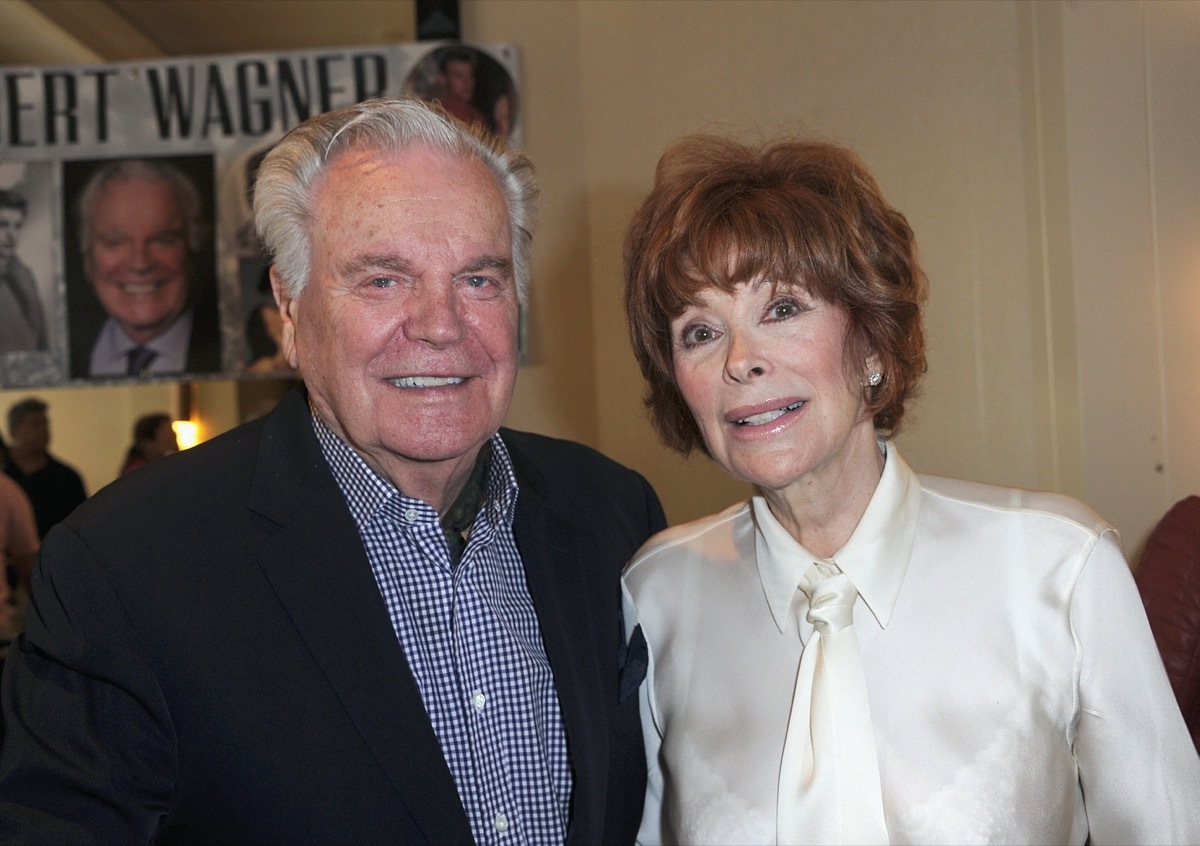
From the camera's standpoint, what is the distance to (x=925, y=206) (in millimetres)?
3316

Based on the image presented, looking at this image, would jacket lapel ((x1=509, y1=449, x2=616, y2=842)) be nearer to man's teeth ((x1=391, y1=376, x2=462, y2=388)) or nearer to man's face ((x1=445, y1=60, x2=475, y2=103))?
man's teeth ((x1=391, y1=376, x2=462, y2=388))

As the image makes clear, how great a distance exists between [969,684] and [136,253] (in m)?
3.15

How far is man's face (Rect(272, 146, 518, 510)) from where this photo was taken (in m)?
1.73

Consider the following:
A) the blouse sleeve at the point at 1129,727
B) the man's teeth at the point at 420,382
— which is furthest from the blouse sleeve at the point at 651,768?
the blouse sleeve at the point at 1129,727

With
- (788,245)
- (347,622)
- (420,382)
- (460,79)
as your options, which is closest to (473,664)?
(347,622)

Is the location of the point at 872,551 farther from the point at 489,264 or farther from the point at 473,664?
the point at 489,264

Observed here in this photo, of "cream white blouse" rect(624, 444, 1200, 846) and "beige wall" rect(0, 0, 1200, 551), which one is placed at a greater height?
"beige wall" rect(0, 0, 1200, 551)

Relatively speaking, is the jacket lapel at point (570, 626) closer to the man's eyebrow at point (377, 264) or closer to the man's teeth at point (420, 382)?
the man's teeth at point (420, 382)

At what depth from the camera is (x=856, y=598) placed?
66.2 inches

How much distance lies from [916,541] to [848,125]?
1.97 metres

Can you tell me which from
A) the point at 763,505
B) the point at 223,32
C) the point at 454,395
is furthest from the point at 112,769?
the point at 223,32

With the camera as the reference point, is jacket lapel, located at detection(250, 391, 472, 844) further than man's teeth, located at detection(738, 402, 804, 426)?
No

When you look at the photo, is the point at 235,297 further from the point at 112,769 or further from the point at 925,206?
the point at 112,769

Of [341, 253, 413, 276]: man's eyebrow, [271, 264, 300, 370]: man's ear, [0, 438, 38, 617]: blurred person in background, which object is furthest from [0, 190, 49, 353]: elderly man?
[341, 253, 413, 276]: man's eyebrow
